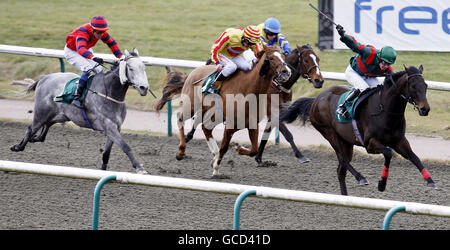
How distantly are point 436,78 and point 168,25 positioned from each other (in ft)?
19.6

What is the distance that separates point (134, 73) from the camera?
27.7ft

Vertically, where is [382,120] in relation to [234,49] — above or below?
below

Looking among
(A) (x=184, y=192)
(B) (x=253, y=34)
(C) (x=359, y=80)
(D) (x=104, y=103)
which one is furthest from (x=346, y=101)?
(D) (x=104, y=103)

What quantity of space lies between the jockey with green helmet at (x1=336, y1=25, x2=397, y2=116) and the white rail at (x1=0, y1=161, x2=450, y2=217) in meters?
3.55

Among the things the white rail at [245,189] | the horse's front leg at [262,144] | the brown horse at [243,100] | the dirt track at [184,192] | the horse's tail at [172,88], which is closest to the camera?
the white rail at [245,189]

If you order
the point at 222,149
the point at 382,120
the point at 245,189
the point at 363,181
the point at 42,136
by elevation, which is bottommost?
the point at 363,181

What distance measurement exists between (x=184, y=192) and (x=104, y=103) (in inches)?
51.5

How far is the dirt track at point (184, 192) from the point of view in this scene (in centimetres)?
684

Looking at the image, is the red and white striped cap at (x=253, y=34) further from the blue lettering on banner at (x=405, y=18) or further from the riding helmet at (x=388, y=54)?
the blue lettering on banner at (x=405, y=18)

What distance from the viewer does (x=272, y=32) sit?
9438 mm

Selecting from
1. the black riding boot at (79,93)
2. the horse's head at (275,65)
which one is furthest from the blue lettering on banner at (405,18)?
the black riding boot at (79,93)

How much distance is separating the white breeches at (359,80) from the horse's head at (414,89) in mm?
664

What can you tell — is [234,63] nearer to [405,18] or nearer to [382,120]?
[382,120]

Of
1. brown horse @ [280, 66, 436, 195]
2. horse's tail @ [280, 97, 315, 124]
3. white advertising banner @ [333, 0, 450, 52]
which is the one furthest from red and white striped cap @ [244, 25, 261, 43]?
white advertising banner @ [333, 0, 450, 52]
